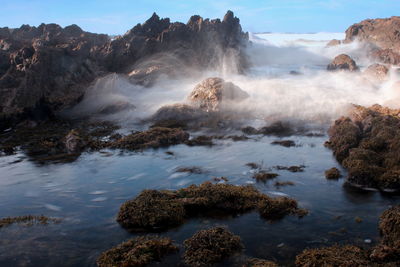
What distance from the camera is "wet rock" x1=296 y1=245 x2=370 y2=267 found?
401 inches

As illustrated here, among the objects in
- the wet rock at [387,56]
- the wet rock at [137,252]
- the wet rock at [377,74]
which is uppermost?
the wet rock at [387,56]

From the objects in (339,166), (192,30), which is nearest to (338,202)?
(339,166)

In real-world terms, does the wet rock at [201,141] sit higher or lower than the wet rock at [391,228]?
→ higher

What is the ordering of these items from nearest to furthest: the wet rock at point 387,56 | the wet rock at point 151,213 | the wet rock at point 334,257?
the wet rock at point 334,257
the wet rock at point 151,213
the wet rock at point 387,56

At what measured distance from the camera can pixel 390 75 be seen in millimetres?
52969

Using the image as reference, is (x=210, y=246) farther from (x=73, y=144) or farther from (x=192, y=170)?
(x=73, y=144)

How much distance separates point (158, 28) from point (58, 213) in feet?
178

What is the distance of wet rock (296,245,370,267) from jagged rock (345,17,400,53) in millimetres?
77942

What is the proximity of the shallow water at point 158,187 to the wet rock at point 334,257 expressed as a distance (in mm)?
490

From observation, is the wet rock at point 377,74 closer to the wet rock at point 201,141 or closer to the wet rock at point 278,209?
the wet rock at point 201,141

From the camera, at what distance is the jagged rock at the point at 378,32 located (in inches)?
3249

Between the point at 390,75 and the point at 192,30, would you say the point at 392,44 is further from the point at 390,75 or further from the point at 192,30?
the point at 192,30

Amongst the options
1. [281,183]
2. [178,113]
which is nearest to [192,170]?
[281,183]

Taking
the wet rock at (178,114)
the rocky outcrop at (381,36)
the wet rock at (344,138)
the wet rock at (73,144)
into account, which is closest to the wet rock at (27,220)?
the wet rock at (73,144)
